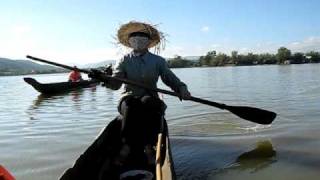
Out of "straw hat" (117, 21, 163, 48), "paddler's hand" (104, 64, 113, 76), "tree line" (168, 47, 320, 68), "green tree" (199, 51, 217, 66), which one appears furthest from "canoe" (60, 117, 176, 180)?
"green tree" (199, 51, 217, 66)

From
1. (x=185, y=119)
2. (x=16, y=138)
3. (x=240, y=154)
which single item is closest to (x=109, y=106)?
(x=185, y=119)

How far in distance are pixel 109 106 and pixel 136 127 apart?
12626 mm

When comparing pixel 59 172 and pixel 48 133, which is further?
pixel 48 133

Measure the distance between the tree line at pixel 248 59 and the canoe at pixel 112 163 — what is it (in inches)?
4604

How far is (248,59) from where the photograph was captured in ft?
440

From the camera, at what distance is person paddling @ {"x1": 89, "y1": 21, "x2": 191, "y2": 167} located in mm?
6641

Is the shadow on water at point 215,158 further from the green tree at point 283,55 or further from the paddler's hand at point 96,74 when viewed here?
the green tree at point 283,55

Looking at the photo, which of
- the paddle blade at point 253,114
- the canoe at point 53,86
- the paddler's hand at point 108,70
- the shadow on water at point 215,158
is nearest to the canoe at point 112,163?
the paddler's hand at point 108,70

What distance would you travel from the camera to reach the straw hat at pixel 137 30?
7.23m

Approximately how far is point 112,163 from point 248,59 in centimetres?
13012

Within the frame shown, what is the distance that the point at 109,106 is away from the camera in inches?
755

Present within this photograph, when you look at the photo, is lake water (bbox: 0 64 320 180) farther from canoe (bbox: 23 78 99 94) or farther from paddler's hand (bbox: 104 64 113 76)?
canoe (bbox: 23 78 99 94)

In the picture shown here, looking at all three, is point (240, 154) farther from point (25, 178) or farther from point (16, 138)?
point (16, 138)

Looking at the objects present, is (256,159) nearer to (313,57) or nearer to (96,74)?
(96,74)
